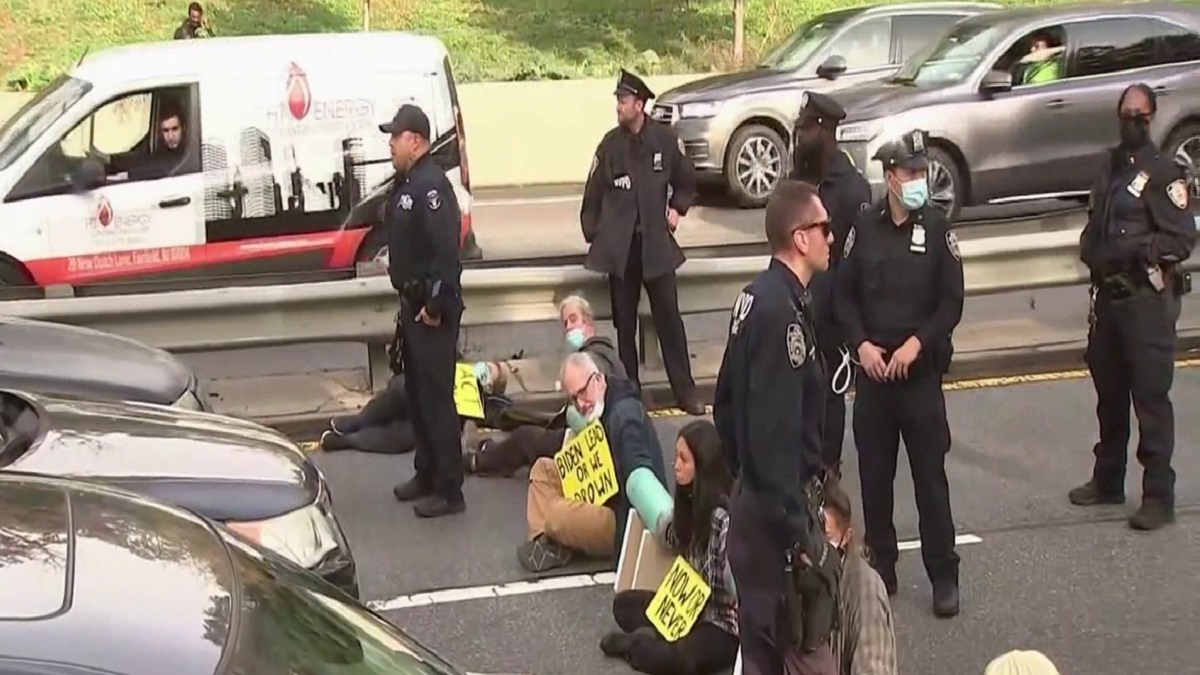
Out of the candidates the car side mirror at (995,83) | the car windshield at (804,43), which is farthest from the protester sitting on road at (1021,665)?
the car windshield at (804,43)

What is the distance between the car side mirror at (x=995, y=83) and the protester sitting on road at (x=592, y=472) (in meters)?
8.56

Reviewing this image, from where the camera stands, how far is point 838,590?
461 centimetres

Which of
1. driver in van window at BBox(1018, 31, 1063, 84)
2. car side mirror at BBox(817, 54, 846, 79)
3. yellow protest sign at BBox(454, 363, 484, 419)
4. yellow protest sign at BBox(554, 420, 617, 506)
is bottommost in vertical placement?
yellow protest sign at BBox(454, 363, 484, 419)

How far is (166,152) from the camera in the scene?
35.6 ft

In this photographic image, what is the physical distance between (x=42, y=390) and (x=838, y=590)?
304 cm

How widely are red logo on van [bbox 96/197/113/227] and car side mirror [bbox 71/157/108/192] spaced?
4.6 inches

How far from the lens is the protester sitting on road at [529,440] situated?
24.5ft

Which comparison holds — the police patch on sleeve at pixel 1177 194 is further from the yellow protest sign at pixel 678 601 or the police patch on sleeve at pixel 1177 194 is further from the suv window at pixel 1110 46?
the suv window at pixel 1110 46

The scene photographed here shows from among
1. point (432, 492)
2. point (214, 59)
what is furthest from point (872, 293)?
point (214, 59)

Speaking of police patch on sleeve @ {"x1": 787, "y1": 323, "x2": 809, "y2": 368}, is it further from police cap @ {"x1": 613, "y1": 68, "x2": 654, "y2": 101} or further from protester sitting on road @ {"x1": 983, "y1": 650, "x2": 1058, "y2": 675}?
police cap @ {"x1": 613, "y1": 68, "x2": 654, "y2": 101}

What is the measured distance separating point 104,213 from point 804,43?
9501 millimetres

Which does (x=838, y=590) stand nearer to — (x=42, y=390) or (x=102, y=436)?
(x=102, y=436)

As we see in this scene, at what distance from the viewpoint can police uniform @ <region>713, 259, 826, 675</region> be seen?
174 inches

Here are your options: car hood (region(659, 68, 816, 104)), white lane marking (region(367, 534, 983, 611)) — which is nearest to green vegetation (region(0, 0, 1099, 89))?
car hood (region(659, 68, 816, 104))
